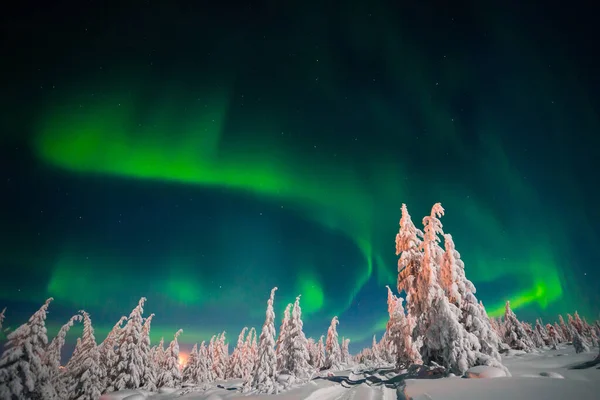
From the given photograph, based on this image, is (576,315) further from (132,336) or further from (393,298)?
(132,336)

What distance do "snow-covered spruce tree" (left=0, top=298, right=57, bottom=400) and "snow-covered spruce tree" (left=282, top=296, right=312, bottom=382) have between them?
28.9m

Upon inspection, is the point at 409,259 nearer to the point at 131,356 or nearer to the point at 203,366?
the point at 131,356

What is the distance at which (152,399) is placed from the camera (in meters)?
28.4

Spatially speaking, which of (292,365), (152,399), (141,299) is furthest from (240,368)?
(141,299)

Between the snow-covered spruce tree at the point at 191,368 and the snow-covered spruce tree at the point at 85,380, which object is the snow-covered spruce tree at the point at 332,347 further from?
the snow-covered spruce tree at the point at 85,380

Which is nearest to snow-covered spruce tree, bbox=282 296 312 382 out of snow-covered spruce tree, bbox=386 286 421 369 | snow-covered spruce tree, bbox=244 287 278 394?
snow-covered spruce tree, bbox=244 287 278 394

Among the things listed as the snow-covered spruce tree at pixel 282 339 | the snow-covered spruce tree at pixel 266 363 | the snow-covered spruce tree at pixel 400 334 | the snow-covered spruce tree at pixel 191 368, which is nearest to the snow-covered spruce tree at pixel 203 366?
the snow-covered spruce tree at pixel 191 368

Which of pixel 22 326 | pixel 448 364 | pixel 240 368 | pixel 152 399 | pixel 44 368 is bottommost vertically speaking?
pixel 240 368

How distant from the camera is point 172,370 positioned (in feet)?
140

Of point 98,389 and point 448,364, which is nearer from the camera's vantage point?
point 448,364

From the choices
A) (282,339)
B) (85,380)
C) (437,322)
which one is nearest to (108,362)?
(85,380)

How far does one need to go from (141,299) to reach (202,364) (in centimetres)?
3115

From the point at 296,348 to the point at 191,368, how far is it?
28366mm

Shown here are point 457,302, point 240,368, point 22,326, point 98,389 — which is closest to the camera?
point 22,326
